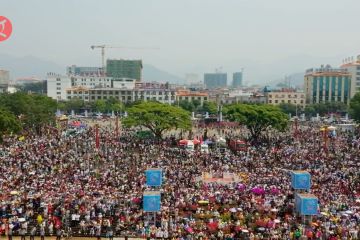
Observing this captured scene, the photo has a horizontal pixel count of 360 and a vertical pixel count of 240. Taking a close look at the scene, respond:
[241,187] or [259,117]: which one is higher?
[259,117]

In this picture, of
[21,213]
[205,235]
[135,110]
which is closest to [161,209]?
[205,235]

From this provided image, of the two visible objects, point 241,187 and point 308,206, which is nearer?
point 308,206

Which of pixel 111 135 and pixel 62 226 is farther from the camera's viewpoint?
pixel 111 135

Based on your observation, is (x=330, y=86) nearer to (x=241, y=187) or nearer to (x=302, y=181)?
(x=241, y=187)

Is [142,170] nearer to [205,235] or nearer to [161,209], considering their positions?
[161,209]

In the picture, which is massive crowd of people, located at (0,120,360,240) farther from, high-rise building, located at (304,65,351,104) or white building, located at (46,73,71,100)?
white building, located at (46,73,71,100)

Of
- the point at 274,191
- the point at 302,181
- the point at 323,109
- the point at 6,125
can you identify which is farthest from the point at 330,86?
the point at 302,181

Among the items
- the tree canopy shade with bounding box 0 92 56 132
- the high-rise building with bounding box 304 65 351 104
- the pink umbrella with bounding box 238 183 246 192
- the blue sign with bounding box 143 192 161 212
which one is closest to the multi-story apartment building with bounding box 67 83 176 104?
the high-rise building with bounding box 304 65 351 104
